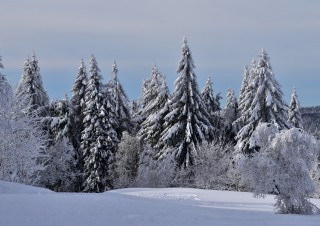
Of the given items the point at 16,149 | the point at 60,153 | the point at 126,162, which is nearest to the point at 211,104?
the point at 126,162

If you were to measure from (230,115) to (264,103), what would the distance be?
11449 mm

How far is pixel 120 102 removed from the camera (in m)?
45.2

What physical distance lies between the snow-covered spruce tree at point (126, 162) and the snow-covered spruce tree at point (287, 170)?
20.1 m

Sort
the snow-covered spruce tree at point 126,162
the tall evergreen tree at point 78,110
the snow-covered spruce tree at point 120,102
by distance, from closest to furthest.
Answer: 1. the snow-covered spruce tree at point 126,162
2. the tall evergreen tree at point 78,110
3. the snow-covered spruce tree at point 120,102

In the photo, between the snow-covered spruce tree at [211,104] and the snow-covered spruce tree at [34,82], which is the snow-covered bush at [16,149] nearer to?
the snow-covered spruce tree at [34,82]

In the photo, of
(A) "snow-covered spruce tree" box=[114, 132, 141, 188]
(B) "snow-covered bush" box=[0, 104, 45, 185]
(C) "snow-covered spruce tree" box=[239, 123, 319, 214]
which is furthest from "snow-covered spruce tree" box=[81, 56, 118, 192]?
(C) "snow-covered spruce tree" box=[239, 123, 319, 214]

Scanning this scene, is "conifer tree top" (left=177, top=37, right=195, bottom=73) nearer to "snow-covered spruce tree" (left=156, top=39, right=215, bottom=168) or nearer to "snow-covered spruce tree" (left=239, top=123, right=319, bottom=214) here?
"snow-covered spruce tree" (left=156, top=39, right=215, bottom=168)

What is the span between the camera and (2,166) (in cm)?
2520

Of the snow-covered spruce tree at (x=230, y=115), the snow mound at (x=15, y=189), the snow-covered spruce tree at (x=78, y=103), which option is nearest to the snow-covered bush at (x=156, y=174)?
the snow-covered spruce tree at (x=78, y=103)

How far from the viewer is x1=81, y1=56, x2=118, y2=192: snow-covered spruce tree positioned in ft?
124

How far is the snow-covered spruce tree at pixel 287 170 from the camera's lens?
1573 centimetres

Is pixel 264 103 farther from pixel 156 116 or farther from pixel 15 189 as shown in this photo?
pixel 15 189

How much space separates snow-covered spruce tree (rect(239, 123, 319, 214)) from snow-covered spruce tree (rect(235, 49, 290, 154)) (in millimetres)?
17589

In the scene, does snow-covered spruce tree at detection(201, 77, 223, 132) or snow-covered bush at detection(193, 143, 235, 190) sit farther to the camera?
snow-covered spruce tree at detection(201, 77, 223, 132)
